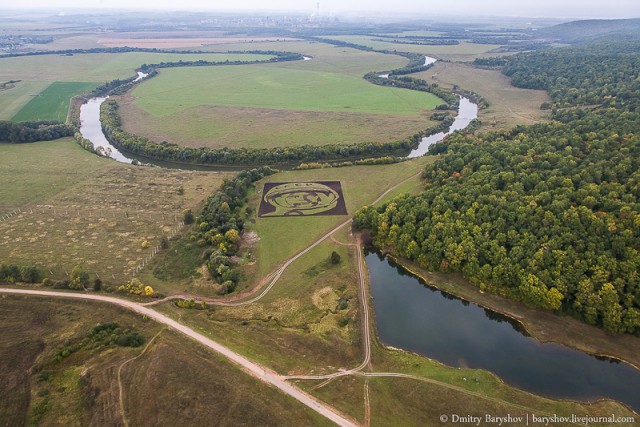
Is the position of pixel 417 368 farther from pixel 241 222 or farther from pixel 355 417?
pixel 241 222

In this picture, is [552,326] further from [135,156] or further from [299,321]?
[135,156]

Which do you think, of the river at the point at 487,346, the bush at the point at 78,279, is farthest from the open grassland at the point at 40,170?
the river at the point at 487,346

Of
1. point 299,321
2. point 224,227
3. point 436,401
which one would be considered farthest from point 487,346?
point 224,227

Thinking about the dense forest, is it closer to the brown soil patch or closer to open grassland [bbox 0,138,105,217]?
the brown soil patch

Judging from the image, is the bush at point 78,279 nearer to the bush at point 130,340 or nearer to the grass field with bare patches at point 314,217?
the bush at point 130,340

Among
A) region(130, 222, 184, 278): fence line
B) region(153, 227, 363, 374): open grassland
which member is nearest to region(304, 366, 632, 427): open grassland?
region(153, 227, 363, 374): open grassland

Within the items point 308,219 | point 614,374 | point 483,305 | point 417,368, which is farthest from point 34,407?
point 614,374
